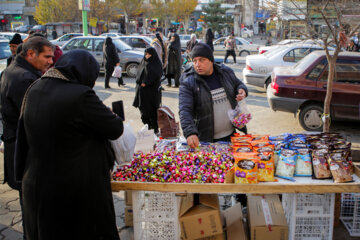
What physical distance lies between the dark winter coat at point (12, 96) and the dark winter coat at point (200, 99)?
147cm

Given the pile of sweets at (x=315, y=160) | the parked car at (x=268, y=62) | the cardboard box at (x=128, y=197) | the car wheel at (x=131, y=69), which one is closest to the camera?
the pile of sweets at (x=315, y=160)

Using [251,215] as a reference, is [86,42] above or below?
above

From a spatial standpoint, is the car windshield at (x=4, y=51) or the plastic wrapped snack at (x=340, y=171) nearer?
the plastic wrapped snack at (x=340, y=171)

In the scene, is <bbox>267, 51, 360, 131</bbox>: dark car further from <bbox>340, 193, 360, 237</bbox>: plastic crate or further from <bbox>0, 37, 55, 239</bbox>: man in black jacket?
<bbox>0, 37, 55, 239</bbox>: man in black jacket

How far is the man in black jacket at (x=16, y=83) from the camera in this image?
11.0 ft

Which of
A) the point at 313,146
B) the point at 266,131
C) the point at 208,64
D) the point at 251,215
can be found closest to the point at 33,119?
the point at 208,64

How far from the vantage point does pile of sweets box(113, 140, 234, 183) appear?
320cm

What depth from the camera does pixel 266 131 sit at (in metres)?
8.01

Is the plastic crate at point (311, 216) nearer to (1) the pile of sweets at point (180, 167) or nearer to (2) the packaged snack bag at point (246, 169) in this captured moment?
(2) the packaged snack bag at point (246, 169)

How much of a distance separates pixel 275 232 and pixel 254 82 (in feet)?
28.2

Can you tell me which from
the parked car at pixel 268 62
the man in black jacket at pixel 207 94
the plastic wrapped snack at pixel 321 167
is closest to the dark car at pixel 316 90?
the parked car at pixel 268 62

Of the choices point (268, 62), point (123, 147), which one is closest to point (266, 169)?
point (123, 147)

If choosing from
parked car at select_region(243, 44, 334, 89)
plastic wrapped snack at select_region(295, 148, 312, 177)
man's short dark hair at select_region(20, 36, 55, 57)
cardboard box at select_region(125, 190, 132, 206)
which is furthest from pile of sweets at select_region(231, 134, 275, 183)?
parked car at select_region(243, 44, 334, 89)

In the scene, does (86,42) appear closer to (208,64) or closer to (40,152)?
(208,64)
